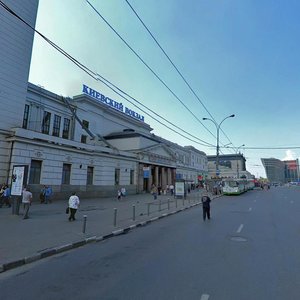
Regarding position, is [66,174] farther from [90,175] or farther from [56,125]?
[56,125]

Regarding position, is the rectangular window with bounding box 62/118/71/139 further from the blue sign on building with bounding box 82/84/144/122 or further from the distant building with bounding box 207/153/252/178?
the distant building with bounding box 207/153/252/178

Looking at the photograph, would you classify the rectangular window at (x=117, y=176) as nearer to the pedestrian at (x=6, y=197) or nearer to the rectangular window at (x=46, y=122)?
the rectangular window at (x=46, y=122)

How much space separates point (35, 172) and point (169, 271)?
916 inches

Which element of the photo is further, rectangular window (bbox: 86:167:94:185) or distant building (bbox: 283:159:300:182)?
distant building (bbox: 283:159:300:182)

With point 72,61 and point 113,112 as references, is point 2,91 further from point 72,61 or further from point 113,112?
point 113,112

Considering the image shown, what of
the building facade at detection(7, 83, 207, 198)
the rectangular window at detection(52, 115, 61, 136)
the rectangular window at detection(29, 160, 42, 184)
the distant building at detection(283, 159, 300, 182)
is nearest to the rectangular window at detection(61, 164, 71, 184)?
the building facade at detection(7, 83, 207, 198)

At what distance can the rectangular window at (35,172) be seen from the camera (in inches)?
1027

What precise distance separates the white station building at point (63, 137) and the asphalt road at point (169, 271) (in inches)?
433

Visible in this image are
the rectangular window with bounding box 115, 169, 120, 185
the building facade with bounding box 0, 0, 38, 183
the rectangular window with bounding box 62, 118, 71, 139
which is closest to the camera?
the building facade with bounding box 0, 0, 38, 183

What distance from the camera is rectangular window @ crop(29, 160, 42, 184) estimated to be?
26.1 metres

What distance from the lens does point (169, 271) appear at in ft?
20.9

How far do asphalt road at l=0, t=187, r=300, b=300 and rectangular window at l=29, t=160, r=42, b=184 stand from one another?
18682mm

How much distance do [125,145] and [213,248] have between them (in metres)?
40.9

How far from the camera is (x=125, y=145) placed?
4888 cm
